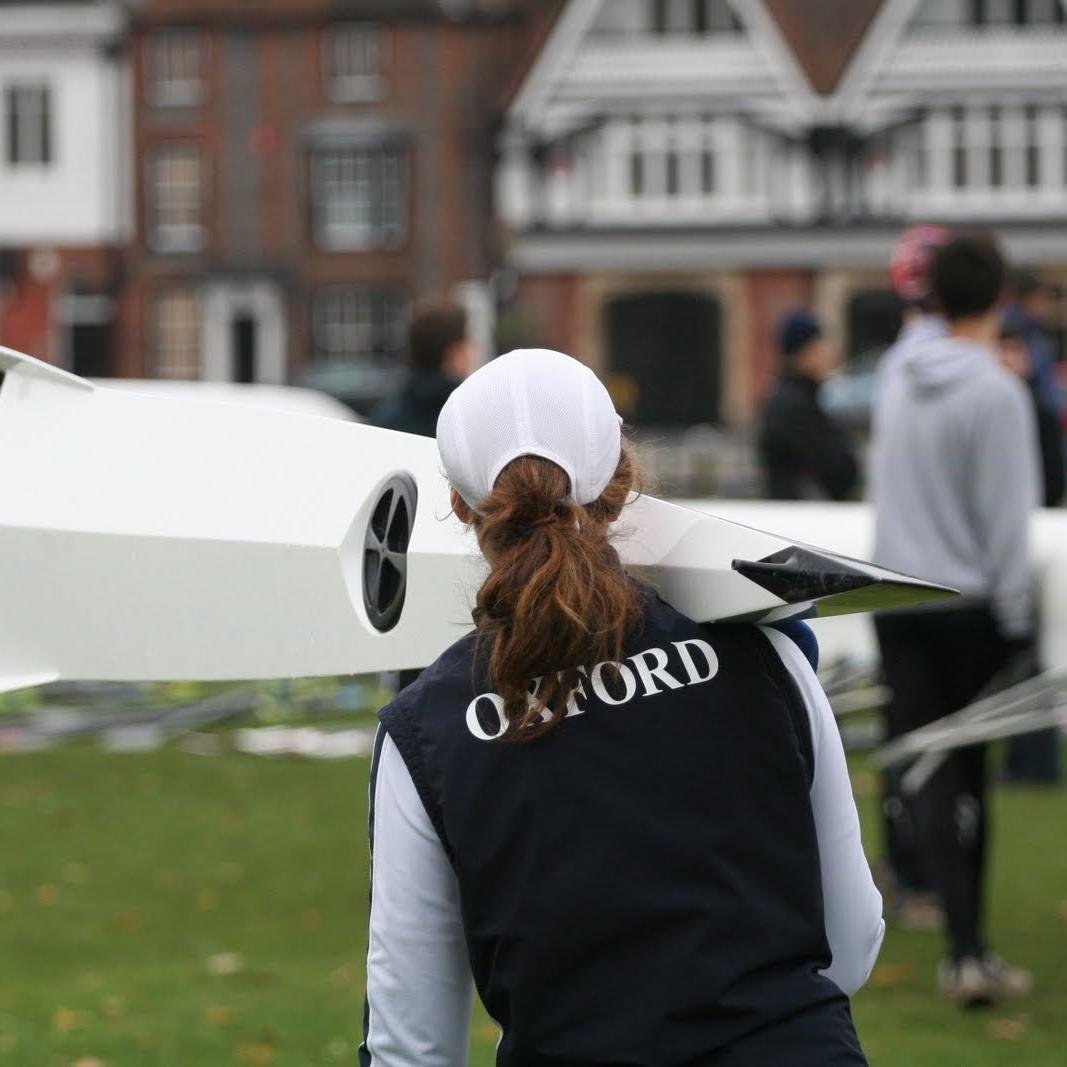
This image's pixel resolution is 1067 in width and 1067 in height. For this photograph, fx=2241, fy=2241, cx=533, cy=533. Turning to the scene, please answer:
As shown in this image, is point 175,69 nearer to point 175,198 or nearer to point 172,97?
point 172,97

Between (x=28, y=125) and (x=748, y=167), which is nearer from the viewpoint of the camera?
(x=748, y=167)

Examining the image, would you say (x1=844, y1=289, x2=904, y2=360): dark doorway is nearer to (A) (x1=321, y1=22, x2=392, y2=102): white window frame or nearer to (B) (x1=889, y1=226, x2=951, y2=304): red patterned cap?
(A) (x1=321, y1=22, x2=392, y2=102): white window frame

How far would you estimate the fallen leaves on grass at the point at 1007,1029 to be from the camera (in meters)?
5.47

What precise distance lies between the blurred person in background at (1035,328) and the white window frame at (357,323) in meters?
42.4

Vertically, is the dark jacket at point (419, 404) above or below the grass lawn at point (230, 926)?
above

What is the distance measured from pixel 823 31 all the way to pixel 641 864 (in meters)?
49.7

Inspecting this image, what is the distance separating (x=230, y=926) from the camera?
7031mm

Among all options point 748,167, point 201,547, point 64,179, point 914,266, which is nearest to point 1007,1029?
point 914,266

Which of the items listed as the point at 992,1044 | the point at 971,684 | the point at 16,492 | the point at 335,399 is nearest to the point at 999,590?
the point at 971,684

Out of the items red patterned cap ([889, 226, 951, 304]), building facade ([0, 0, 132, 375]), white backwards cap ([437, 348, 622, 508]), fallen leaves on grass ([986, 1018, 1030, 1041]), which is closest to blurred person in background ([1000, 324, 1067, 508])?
red patterned cap ([889, 226, 951, 304])

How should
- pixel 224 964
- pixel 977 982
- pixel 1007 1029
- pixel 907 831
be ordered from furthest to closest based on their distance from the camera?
pixel 907 831, pixel 224 964, pixel 977 982, pixel 1007 1029

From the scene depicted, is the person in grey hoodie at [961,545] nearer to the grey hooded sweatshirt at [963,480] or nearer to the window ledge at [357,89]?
the grey hooded sweatshirt at [963,480]

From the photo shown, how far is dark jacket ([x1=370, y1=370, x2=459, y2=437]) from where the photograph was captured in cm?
657

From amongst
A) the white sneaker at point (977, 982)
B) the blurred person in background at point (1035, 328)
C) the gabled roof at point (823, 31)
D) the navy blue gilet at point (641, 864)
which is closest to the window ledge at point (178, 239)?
the gabled roof at point (823, 31)
